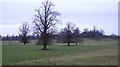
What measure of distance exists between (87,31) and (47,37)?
89.8 metres

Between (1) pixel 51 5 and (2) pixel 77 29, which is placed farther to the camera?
(2) pixel 77 29

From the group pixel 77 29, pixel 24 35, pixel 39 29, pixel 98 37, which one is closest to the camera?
pixel 39 29

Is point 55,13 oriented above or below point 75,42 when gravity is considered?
above

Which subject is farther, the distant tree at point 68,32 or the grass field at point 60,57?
the distant tree at point 68,32

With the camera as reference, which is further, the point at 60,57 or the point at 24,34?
the point at 24,34

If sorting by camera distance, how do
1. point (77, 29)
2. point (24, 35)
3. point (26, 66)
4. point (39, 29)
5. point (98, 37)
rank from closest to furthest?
1. point (26, 66)
2. point (39, 29)
3. point (24, 35)
4. point (77, 29)
5. point (98, 37)

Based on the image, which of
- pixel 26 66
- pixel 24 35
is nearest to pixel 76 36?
pixel 24 35

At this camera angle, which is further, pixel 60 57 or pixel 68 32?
pixel 68 32

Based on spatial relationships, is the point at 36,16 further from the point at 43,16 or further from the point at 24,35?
the point at 24,35

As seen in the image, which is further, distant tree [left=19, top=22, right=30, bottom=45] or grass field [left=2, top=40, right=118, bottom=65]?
distant tree [left=19, top=22, right=30, bottom=45]

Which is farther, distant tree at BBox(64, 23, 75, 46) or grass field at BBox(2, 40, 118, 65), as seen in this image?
distant tree at BBox(64, 23, 75, 46)

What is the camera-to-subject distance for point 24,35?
369 ft

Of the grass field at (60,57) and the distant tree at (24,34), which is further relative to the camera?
the distant tree at (24,34)

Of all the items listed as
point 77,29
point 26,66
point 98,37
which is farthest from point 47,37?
point 98,37
